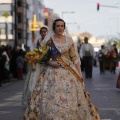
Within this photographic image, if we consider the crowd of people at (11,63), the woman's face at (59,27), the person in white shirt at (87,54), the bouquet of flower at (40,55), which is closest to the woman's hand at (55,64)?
the bouquet of flower at (40,55)

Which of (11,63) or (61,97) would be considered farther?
(11,63)

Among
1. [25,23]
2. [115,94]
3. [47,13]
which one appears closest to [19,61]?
[115,94]

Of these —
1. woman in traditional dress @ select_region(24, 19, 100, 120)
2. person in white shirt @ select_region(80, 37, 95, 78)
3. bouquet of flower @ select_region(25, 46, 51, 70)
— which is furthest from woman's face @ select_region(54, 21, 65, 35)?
person in white shirt @ select_region(80, 37, 95, 78)

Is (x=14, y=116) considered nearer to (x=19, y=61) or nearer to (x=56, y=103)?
(x=56, y=103)

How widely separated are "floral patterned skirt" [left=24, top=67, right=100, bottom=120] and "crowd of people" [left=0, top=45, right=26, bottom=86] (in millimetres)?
16099

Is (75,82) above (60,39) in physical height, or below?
below

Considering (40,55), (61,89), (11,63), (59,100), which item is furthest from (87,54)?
(59,100)

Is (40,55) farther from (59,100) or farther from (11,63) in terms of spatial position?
(11,63)

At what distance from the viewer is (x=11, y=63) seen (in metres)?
30.3

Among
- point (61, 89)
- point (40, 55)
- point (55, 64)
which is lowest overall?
point (61, 89)

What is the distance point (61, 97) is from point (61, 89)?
0.14 metres

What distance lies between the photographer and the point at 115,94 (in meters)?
17.5

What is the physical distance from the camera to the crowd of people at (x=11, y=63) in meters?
26.1

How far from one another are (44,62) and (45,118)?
0.93 m
